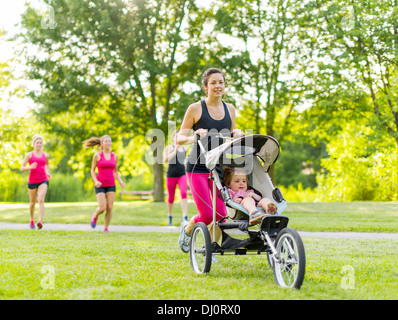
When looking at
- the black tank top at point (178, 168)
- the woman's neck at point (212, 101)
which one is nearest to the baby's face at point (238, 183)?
the woman's neck at point (212, 101)

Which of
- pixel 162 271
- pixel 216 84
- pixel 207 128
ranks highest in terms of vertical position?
pixel 216 84

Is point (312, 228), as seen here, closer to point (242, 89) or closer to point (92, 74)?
point (242, 89)

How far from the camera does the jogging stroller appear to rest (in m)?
4.52

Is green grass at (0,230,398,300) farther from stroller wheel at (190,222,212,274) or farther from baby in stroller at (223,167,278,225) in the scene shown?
baby in stroller at (223,167,278,225)

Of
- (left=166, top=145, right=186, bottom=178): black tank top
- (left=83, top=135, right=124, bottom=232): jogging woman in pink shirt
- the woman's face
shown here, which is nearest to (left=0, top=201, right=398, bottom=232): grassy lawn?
(left=166, top=145, right=186, bottom=178): black tank top

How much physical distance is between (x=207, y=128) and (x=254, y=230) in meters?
1.28

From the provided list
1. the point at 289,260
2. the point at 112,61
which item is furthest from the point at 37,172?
the point at 112,61

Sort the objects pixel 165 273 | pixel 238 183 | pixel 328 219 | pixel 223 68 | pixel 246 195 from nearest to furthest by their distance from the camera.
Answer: pixel 165 273
pixel 246 195
pixel 238 183
pixel 328 219
pixel 223 68

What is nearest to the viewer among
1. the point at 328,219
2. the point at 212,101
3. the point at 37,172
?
the point at 212,101

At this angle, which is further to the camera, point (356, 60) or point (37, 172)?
point (356, 60)

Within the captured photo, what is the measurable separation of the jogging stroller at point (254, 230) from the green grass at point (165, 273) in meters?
0.19

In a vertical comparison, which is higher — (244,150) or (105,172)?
(244,150)

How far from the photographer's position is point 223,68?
72.3 ft

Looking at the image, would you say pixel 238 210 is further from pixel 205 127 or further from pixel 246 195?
pixel 205 127
